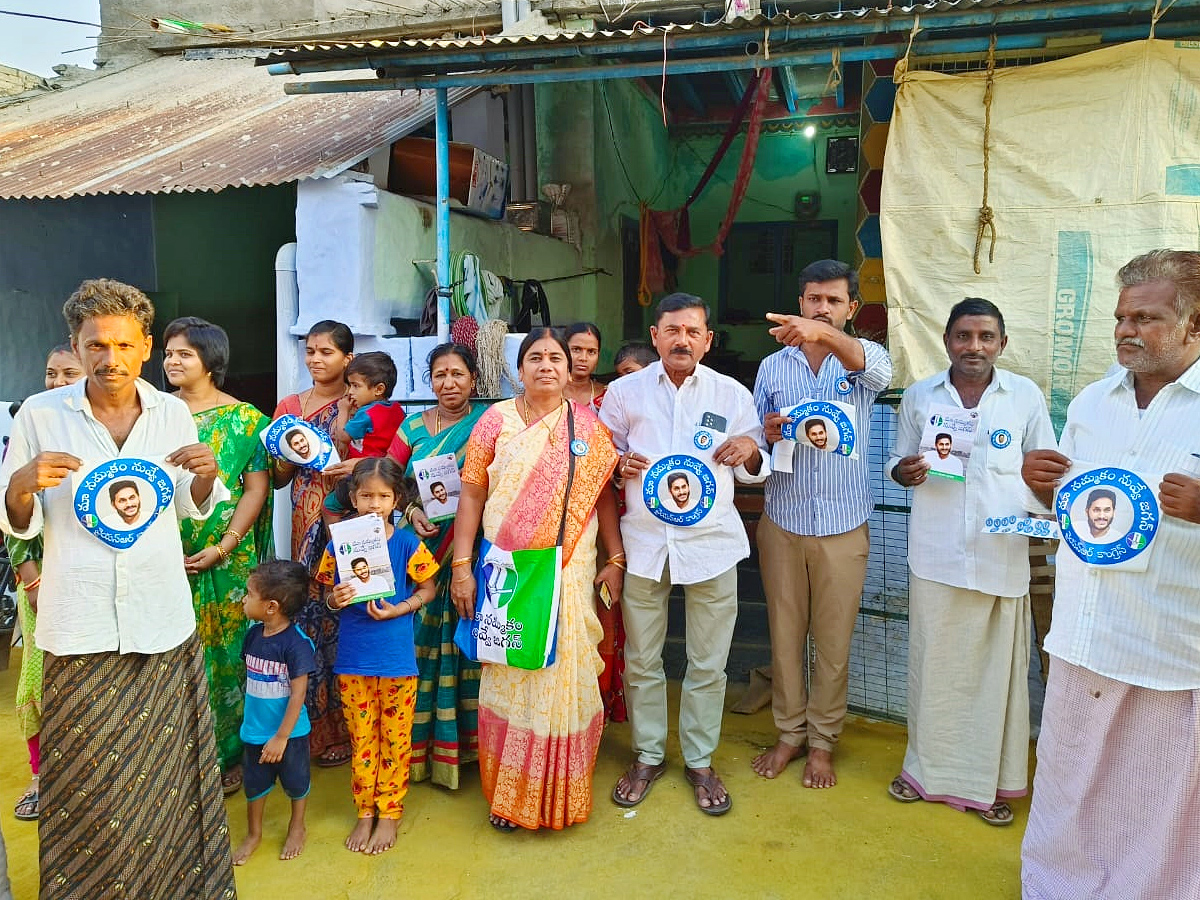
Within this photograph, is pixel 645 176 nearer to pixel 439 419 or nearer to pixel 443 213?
pixel 443 213

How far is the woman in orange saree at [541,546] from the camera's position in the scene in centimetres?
316

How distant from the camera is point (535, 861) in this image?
10.1ft

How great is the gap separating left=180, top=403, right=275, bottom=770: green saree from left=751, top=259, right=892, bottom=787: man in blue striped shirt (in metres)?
2.12

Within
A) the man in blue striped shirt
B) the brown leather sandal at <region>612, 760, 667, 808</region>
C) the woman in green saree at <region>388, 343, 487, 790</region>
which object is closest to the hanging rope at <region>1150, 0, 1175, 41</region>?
the man in blue striped shirt

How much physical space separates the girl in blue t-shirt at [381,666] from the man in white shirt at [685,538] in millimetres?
842

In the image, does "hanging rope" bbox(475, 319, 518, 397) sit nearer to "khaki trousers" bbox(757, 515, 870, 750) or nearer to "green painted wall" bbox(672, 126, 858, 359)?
"khaki trousers" bbox(757, 515, 870, 750)

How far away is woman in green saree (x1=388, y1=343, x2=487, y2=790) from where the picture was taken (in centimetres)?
356

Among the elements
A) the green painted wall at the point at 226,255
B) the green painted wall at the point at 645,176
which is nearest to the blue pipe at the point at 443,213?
the green painted wall at the point at 226,255

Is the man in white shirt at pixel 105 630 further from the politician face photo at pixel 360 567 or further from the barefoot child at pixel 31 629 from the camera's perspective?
the politician face photo at pixel 360 567

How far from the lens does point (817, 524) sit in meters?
3.54

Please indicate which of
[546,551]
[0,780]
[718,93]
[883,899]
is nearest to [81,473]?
[546,551]

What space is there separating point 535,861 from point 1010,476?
2277 millimetres

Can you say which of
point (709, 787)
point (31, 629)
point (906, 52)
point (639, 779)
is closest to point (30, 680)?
point (31, 629)

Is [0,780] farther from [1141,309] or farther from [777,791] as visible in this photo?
[1141,309]
